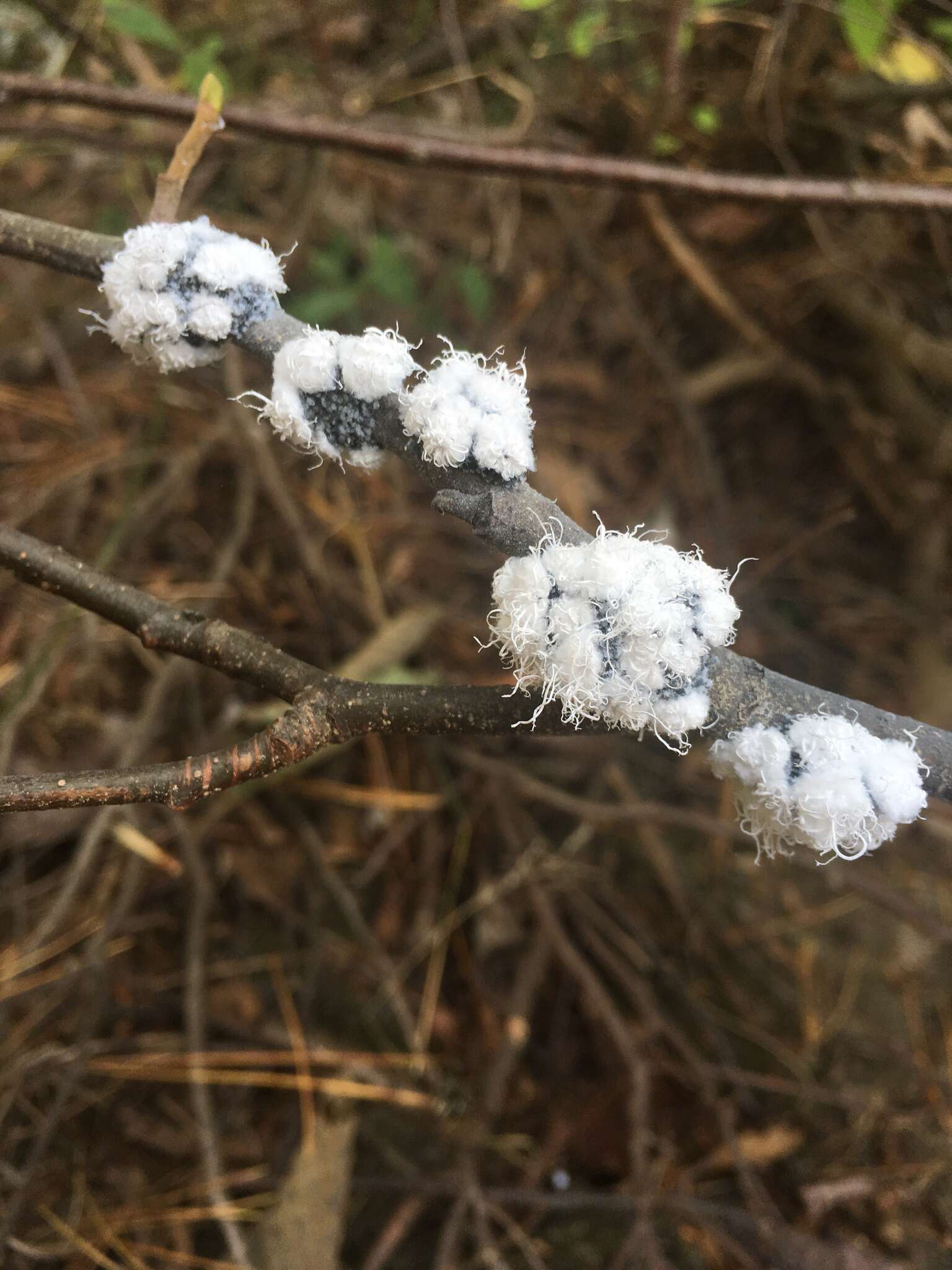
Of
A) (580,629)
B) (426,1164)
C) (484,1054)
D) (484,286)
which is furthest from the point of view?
(484,286)

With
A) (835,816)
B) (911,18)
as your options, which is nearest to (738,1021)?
(835,816)

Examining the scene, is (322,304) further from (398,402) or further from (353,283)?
(398,402)

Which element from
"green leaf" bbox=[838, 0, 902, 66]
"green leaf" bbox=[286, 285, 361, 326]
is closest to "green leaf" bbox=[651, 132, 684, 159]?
"green leaf" bbox=[838, 0, 902, 66]

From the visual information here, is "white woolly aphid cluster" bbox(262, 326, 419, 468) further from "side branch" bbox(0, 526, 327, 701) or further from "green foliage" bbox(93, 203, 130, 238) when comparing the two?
"green foliage" bbox(93, 203, 130, 238)

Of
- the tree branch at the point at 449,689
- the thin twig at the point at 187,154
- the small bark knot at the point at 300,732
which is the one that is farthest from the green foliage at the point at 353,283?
the small bark knot at the point at 300,732

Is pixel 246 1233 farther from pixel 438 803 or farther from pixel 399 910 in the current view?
pixel 438 803

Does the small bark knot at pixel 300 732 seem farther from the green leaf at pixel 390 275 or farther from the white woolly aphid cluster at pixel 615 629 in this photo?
the green leaf at pixel 390 275
